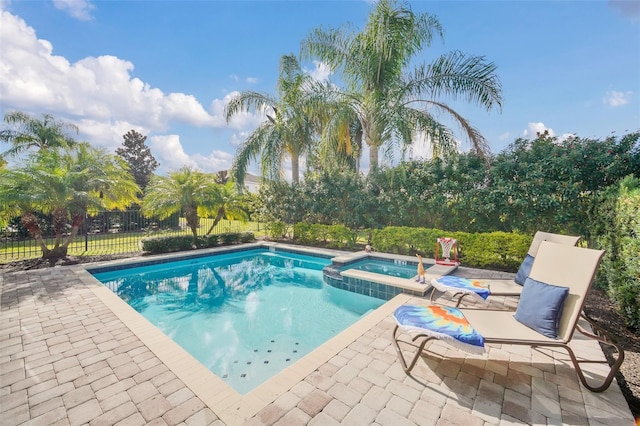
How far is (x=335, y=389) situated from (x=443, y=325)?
1.34 meters

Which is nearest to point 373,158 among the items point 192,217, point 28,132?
point 192,217

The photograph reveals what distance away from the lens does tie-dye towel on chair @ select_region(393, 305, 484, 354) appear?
2.73 meters

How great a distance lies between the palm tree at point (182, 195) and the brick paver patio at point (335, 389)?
769 centimetres

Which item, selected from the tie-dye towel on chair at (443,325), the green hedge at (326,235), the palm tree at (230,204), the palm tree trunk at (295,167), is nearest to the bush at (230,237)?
the palm tree at (230,204)

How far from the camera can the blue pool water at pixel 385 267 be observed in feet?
27.8

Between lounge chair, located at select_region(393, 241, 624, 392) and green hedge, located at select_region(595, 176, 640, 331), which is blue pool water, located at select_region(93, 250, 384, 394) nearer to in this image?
lounge chair, located at select_region(393, 241, 624, 392)

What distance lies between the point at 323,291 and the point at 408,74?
8.81 m

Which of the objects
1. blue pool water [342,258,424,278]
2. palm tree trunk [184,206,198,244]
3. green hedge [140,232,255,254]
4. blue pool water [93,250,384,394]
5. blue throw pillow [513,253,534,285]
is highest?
palm tree trunk [184,206,198,244]

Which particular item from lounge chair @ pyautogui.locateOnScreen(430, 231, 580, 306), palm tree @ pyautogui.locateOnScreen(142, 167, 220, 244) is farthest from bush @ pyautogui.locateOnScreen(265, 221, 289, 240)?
lounge chair @ pyautogui.locateOnScreen(430, 231, 580, 306)

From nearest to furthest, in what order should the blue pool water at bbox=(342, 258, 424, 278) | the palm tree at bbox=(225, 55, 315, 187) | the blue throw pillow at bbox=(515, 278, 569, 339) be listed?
the blue throw pillow at bbox=(515, 278, 569, 339)
the blue pool water at bbox=(342, 258, 424, 278)
the palm tree at bbox=(225, 55, 315, 187)

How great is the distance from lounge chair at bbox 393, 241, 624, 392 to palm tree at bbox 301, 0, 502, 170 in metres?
6.78

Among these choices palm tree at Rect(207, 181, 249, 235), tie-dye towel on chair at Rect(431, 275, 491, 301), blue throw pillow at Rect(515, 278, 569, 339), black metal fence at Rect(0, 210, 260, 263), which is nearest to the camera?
blue throw pillow at Rect(515, 278, 569, 339)

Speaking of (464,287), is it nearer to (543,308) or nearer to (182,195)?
(543,308)

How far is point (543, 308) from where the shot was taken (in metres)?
3.12
